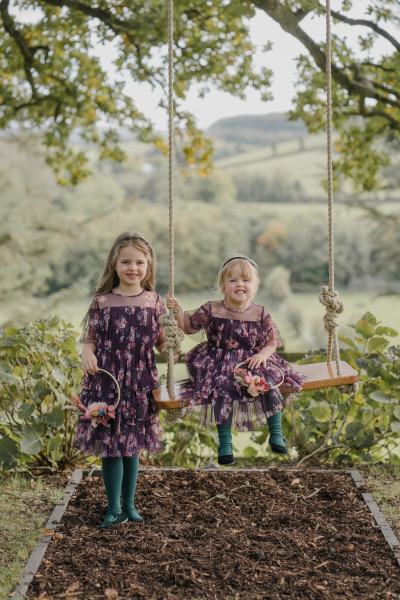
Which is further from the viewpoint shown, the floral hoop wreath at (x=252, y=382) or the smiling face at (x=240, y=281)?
the smiling face at (x=240, y=281)

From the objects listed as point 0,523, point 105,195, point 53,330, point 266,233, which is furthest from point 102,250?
point 0,523

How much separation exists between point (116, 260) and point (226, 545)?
116cm

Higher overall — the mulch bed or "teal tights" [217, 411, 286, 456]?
"teal tights" [217, 411, 286, 456]

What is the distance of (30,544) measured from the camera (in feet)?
11.0

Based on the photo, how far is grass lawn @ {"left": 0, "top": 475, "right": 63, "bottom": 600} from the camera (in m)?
3.11

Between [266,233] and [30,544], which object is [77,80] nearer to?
[30,544]

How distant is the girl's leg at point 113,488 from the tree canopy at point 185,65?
2766mm

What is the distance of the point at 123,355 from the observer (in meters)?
3.28

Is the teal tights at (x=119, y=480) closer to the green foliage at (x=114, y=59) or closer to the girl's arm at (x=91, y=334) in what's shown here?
the girl's arm at (x=91, y=334)

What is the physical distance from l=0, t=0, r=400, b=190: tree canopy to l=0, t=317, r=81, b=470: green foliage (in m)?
2.12

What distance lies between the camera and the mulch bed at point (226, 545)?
2.86 metres

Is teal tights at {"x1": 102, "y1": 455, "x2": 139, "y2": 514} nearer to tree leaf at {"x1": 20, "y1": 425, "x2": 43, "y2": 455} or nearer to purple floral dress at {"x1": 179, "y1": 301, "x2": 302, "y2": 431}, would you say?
purple floral dress at {"x1": 179, "y1": 301, "x2": 302, "y2": 431}

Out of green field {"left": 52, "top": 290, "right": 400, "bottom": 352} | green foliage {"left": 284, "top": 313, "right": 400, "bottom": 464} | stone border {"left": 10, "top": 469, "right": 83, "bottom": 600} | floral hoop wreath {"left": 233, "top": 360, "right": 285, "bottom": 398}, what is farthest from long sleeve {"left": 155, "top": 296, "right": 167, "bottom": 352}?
green field {"left": 52, "top": 290, "right": 400, "bottom": 352}

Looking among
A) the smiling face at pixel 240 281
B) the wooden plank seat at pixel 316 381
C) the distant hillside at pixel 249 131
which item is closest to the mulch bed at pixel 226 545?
the wooden plank seat at pixel 316 381
